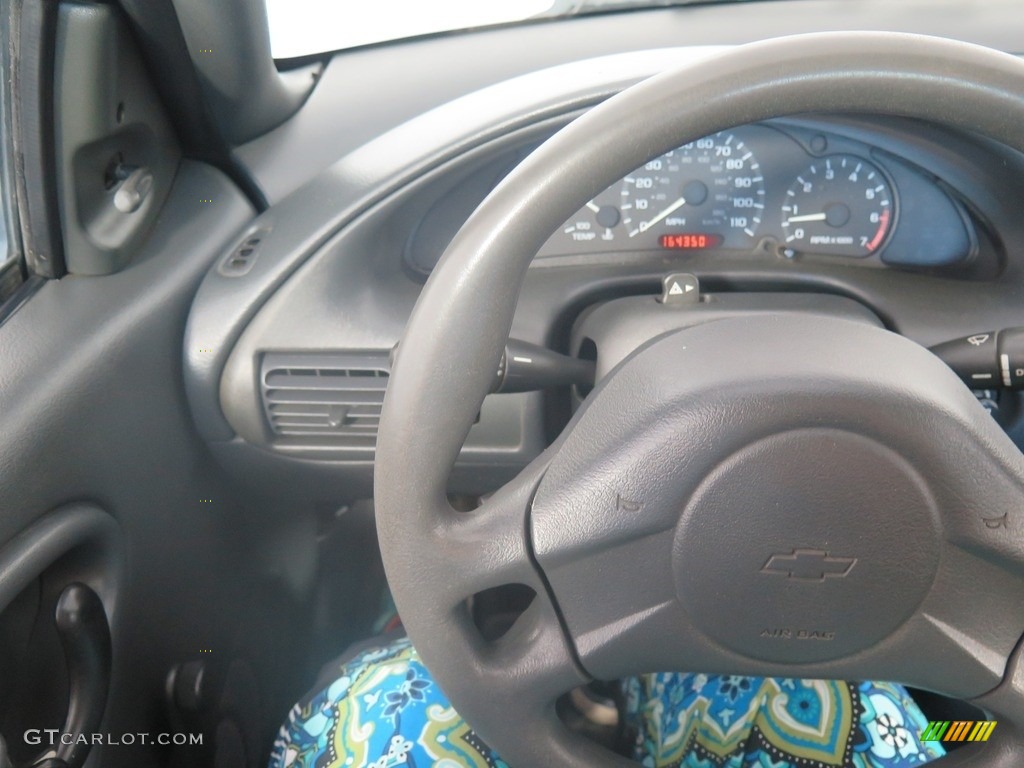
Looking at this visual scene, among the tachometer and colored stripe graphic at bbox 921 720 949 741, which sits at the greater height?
the tachometer

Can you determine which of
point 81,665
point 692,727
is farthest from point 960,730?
point 81,665

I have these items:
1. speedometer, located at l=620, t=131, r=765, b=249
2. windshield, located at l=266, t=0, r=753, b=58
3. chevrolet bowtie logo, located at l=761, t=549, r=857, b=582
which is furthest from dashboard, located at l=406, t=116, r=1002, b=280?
chevrolet bowtie logo, located at l=761, t=549, r=857, b=582

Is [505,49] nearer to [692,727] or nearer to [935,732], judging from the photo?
[692,727]

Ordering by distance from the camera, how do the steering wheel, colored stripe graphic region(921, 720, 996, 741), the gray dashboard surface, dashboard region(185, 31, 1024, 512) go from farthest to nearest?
the gray dashboard surface → dashboard region(185, 31, 1024, 512) → colored stripe graphic region(921, 720, 996, 741) → the steering wheel

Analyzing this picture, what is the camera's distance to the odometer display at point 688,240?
1.10 meters

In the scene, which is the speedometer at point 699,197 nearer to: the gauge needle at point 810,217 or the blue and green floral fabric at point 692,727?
the gauge needle at point 810,217

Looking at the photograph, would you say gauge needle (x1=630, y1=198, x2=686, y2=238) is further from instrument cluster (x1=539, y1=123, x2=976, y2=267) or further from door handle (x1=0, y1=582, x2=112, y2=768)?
door handle (x1=0, y1=582, x2=112, y2=768)

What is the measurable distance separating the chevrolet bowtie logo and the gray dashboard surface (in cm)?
74

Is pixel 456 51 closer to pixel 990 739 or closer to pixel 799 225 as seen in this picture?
pixel 799 225

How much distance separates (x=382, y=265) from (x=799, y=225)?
0.51m

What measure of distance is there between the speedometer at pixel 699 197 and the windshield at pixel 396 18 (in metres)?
0.31

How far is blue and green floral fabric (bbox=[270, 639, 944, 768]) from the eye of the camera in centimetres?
98

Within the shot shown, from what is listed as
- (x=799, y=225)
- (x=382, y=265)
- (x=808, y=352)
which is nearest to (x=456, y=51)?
(x=382, y=265)

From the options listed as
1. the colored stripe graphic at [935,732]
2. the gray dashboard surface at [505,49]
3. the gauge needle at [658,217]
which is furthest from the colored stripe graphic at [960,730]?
the gray dashboard surface at [505,49]
